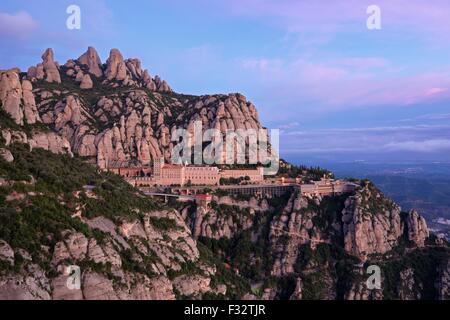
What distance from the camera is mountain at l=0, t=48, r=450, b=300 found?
5362 centimetres

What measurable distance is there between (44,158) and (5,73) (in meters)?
22.9

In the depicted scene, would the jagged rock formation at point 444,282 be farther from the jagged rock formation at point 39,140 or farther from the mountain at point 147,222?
the jagged rock formation at point 39,140

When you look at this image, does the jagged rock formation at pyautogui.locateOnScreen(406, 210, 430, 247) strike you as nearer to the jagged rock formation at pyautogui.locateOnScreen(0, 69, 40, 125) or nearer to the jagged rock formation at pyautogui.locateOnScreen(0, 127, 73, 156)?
the jagged rock formation at pyautogui.locateOnScreen(0, 127, 73, 156)

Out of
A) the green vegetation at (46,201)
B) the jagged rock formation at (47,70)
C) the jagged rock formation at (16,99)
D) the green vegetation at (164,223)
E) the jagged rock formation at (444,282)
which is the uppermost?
the jagged rock formation at (47,70)

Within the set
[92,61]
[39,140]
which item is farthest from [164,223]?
[92,61]

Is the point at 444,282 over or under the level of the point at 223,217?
under

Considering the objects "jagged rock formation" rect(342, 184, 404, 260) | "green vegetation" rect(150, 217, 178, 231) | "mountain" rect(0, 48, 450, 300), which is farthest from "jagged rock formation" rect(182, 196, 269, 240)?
"green vegetation" rect(150, 217, 178, 231)

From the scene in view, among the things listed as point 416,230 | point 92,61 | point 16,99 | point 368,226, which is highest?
point 92,61

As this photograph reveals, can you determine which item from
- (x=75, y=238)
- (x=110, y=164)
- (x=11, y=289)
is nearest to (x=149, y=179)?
(x=110, y=164)

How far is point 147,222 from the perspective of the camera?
249 ft

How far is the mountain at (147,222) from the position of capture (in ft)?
176

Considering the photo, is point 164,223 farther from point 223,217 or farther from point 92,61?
point 92,61

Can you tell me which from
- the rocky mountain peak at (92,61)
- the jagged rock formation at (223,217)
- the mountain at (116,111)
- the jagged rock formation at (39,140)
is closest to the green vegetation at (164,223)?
the jagged rock formation at (39,140)
